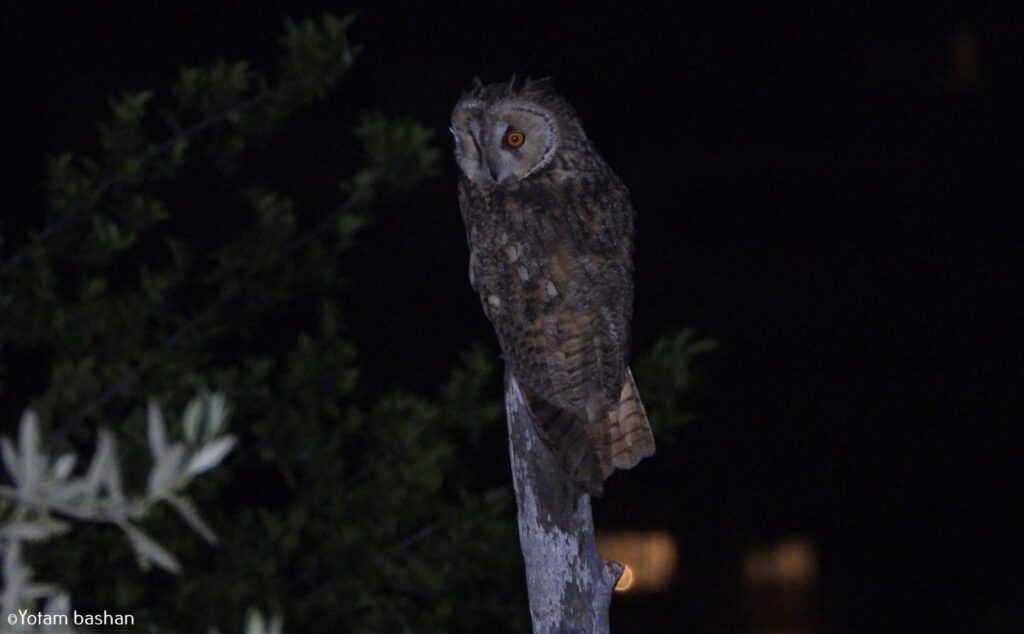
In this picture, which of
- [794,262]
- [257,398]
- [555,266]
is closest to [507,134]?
[555,266]

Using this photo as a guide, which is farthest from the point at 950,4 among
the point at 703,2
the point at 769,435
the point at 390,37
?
the point at 390,37

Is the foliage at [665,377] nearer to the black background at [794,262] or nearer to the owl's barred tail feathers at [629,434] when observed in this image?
the owl's barred tail feathers at [629,434]

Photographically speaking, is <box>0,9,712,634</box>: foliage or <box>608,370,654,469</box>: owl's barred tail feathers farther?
<box>0,9,712,634</box>: foliage

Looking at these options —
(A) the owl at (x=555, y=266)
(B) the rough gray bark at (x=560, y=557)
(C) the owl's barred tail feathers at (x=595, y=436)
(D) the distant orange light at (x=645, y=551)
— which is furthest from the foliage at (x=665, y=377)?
(D) the distant orange light at (x=645, y=551)

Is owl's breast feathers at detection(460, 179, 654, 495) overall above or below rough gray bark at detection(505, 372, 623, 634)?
above

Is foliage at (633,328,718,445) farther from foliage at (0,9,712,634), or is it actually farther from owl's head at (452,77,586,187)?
owl's head at (452,77,586,187)

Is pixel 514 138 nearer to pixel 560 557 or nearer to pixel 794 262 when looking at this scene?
pixel 560 557

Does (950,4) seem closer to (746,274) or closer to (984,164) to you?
(984,164)

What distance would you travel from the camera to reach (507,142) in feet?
8.84

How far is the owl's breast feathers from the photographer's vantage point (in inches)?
90.4

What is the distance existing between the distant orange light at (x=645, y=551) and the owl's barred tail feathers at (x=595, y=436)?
Result: 2.68 metres

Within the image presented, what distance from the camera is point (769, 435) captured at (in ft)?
15.7

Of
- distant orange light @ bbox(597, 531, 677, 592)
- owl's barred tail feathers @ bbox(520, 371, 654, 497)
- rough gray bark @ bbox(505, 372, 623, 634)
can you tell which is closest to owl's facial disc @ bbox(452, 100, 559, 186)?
owl's barred tail feathers @ bbox(520, 371, 654, 497)

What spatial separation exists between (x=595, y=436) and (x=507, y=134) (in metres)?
0.71
